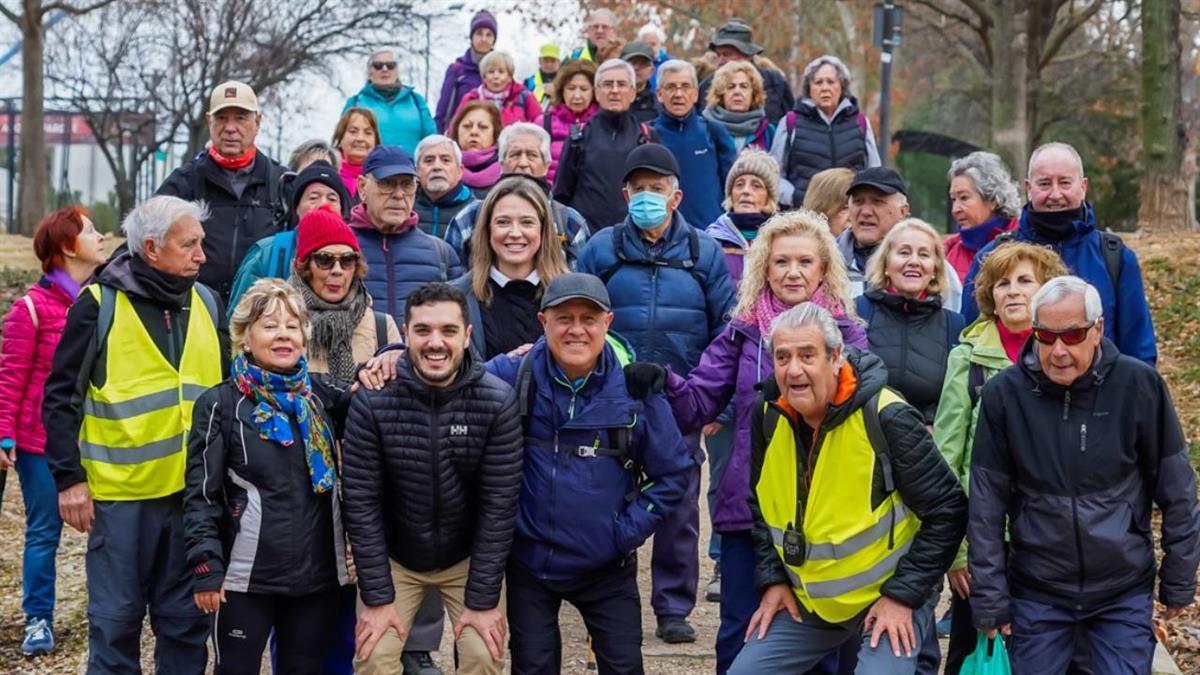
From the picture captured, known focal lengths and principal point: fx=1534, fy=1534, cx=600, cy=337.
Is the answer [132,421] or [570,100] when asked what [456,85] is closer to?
[570,100]

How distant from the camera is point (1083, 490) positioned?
5.32 m

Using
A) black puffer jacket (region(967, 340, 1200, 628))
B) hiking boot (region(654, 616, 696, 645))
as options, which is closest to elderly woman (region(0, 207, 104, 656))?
hiking boot (region(654, 616, 696, 645))

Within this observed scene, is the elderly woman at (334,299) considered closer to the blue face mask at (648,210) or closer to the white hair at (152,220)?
the white hair at (152,220)

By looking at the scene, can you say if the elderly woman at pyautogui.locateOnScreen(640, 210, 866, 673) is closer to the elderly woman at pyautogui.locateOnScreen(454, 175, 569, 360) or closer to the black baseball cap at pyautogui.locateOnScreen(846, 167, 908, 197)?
the elderly woman at pyautogui.locateOnScreen(454, 175, 569, 360)

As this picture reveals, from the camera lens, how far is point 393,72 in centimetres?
1098

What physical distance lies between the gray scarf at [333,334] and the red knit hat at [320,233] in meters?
0.19

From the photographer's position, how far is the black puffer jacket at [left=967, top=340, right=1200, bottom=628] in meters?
5.30

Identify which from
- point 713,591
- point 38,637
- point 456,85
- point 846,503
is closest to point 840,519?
point 846,503

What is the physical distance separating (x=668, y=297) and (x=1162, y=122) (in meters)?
11.1

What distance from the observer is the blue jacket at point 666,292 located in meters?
6.96

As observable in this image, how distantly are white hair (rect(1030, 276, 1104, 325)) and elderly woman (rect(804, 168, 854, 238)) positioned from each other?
2.81 m

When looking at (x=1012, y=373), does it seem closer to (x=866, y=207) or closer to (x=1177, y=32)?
(x=866, y=207)

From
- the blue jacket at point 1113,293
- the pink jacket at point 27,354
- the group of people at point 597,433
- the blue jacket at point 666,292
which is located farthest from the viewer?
the pink jacket at point 27,354

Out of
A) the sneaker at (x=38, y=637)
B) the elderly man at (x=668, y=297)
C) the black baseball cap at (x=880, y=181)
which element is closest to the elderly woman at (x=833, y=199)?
the black baseball cap at (x=880, y=181)
